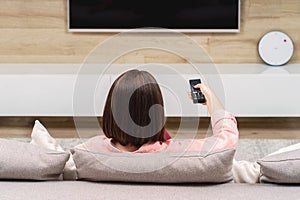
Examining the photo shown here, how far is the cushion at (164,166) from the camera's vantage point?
1748 millimetres

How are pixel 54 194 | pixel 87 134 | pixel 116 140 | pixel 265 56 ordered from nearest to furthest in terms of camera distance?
pixel 54 194
pixel 116 140
pixel 87 134
pixel 265 56

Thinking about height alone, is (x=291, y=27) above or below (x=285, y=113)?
above

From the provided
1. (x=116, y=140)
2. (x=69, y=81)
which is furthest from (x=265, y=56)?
(x=116, y=140)

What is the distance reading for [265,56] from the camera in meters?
3.80

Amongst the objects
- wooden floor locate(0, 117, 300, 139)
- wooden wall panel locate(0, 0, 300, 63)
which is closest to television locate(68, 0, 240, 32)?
wooden wall panel locate(0, 0, 300, 63)

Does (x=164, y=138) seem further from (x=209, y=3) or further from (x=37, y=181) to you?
(x=209, y=3)

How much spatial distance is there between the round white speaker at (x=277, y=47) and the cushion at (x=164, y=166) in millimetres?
2122

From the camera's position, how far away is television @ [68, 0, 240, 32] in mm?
3834

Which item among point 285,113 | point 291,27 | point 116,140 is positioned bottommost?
point 285,113

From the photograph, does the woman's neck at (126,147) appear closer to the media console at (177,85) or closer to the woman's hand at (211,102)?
the woman's hand at (211,102)

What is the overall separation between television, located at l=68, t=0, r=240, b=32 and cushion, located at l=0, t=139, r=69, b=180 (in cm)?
208

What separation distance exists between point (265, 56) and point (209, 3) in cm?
48

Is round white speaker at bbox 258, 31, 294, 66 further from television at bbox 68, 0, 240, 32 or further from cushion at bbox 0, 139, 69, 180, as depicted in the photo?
cushion at bbox 0, 139, 69, 180

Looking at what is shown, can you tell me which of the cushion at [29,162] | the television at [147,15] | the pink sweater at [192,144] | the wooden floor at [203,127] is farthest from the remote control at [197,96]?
the television at [147,15]
